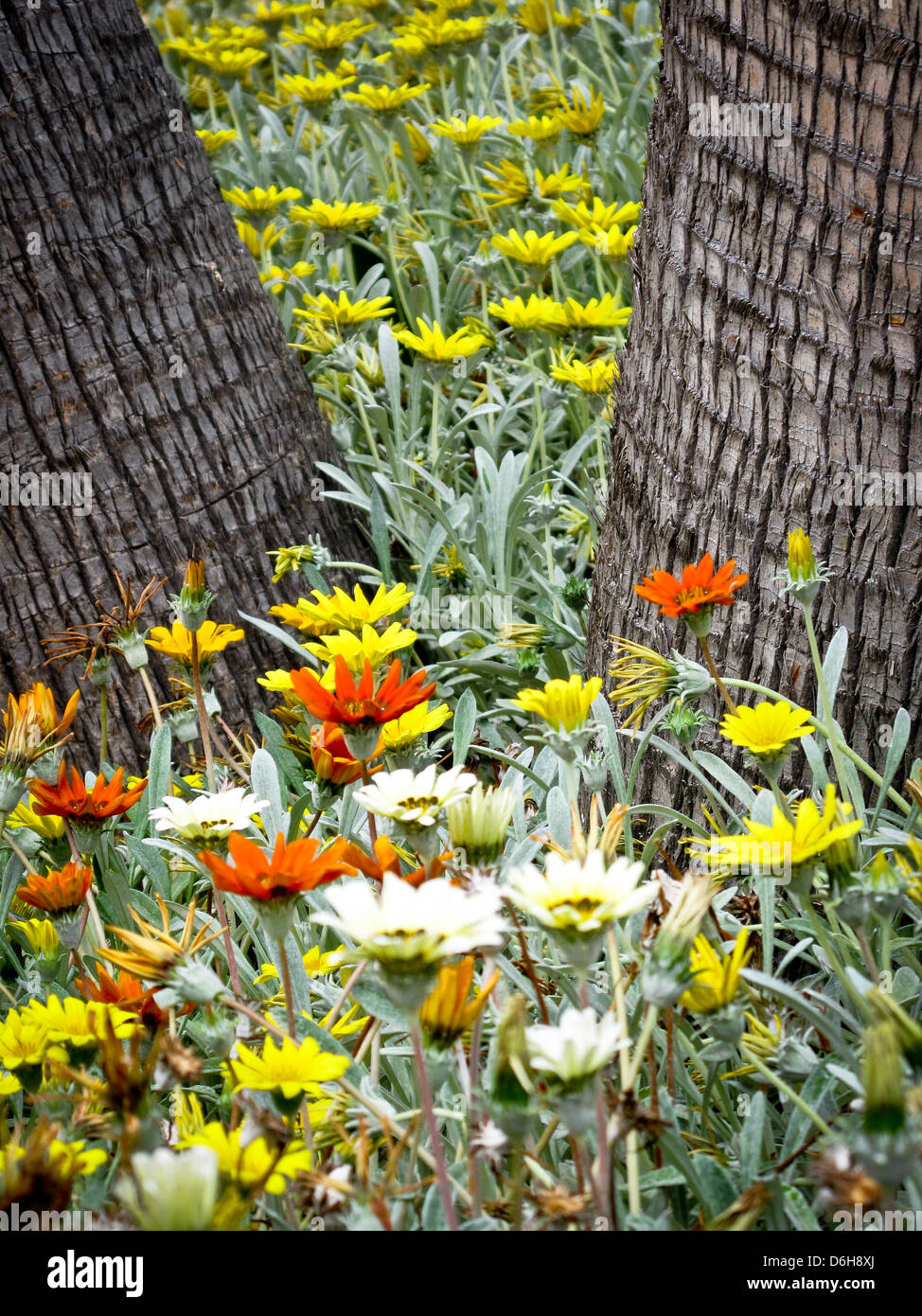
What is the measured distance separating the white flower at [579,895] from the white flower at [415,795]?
14cm

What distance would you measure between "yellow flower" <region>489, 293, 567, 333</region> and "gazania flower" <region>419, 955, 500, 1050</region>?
149 cm

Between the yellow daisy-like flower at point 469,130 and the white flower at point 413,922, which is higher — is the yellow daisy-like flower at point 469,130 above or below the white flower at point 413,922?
above

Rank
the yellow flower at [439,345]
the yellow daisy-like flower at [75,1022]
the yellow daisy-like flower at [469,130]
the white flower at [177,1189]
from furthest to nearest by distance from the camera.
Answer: the yellow daisy-like flower at [469,130] → the yellow flower at [439,345] → the yellow daisy-like flower at [75,1022] → the white flower at [177,1189]

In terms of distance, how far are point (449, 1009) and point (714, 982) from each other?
230 mm

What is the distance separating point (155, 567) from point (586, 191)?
59.2 inches

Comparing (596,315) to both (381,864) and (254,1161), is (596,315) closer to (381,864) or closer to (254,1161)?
(381,864)

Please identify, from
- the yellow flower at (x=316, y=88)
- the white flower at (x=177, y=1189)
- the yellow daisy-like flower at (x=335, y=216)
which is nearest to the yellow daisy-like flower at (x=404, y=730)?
the white flower at (x=177, y=1189)

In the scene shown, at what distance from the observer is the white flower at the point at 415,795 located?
39.6 inches

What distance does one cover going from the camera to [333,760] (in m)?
1.25

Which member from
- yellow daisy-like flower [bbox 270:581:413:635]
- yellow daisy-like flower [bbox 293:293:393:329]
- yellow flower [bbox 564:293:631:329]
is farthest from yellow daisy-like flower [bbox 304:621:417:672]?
yellow daisy-like flower [bbox 293:293:393:329]

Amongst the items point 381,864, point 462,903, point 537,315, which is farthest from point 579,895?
point 537,315

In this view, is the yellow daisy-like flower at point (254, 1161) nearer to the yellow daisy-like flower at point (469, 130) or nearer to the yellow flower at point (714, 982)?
the yellow flower at point (714, 982)

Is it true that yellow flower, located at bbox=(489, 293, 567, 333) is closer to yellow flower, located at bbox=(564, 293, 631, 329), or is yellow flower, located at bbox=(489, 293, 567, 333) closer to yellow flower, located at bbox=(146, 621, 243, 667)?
yellow flower, located at bbox=(564, 293, 631, 329)

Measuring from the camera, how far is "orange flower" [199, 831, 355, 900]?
919mm
